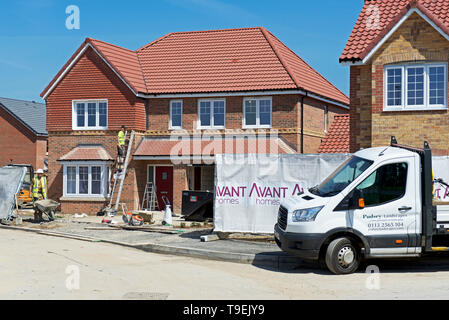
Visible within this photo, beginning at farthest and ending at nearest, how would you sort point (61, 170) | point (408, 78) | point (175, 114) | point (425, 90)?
point (61, 170) → point (175, 114) → point (408, 78) → point (425, 90)

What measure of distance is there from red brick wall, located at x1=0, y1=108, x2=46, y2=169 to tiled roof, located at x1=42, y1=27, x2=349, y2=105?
1539 centimetres

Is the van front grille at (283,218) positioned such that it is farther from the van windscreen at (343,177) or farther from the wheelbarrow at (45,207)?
the wheelbarrow at (45,207)

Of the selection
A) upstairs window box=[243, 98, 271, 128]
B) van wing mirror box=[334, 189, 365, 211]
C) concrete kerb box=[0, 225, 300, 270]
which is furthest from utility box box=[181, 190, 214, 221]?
upstairs window box=[243, 98, 271, 128]

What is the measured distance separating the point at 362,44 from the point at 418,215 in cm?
890

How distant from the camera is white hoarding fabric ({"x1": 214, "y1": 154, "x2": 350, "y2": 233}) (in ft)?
47.0

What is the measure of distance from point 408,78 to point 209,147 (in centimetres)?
1108

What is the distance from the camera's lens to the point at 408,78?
17297 millimetres

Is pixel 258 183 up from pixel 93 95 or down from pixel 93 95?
down

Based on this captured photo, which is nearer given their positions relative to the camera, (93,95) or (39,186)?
(39,186)

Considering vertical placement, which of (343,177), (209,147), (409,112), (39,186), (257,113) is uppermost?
(257,113)

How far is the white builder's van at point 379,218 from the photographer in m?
10.8

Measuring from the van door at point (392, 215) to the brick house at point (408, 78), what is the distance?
6.37m

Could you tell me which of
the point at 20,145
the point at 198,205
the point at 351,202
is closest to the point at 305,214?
the point at 351,202

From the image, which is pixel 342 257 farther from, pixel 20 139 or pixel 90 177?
pixel 20 139
